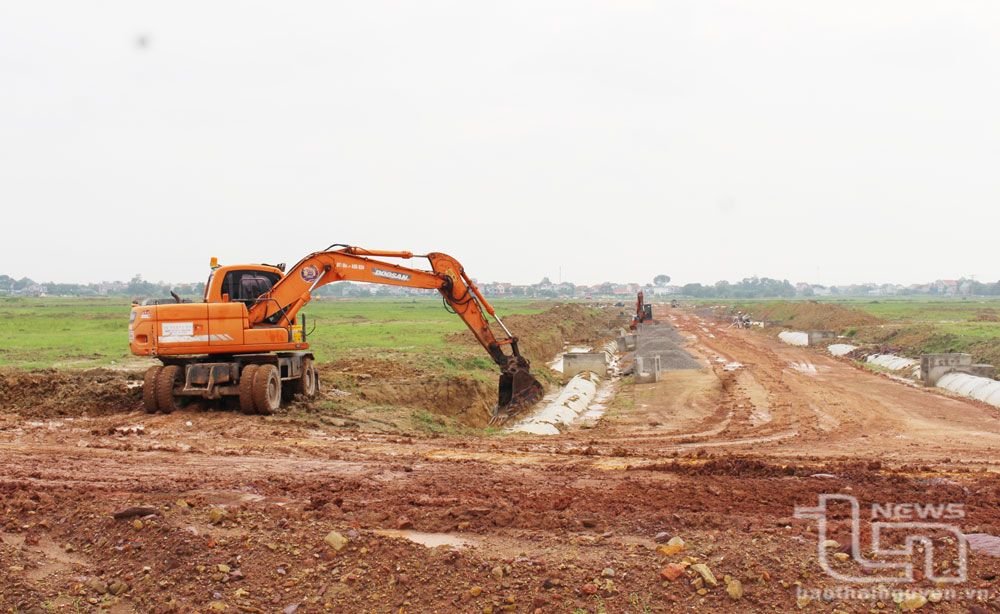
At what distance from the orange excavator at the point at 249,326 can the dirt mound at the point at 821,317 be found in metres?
40.9

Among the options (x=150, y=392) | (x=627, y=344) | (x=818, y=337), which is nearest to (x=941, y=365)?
(x=627, y=344)

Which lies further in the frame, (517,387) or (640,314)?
(640,314)

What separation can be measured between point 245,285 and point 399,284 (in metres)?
3.09

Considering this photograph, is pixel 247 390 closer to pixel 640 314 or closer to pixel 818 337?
pixel 818 337

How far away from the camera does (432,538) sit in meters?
5.36

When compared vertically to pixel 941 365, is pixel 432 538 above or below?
above

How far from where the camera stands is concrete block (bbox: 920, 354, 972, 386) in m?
21.3

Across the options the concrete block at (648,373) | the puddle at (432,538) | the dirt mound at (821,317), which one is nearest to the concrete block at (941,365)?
the concrete block at (648,373)

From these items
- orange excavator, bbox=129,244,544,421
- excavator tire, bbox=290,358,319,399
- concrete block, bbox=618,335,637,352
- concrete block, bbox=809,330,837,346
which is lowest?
concrete block, bbox=618,335,637,352

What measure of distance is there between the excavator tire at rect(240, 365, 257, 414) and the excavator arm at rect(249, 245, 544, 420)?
3.17 ft

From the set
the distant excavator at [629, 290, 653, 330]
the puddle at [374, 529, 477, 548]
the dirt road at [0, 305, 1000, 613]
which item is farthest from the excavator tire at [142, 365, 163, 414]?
the distant excavator at [629, 290, 653, 330]

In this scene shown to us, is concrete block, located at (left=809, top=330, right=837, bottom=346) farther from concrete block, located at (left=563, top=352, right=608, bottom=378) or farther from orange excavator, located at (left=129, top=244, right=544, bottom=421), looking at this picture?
orange excavator, located at (left=129, top=244, right=544, bottom=421)

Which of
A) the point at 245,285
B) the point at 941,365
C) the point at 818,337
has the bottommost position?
the point at 818,337

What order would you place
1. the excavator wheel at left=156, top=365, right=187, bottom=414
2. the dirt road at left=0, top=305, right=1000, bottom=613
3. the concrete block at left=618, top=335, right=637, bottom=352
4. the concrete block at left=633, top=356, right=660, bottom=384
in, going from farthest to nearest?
the concrete block at left=618, top=335, right=637, bottom=352 < the concrete block at left=633, top=356, right=660, bottom=384 < the excavator wheel at left=156, top=365, right=187, bottom=414 < the dirt road at left=0, top=305, right=1000, bottom=613
